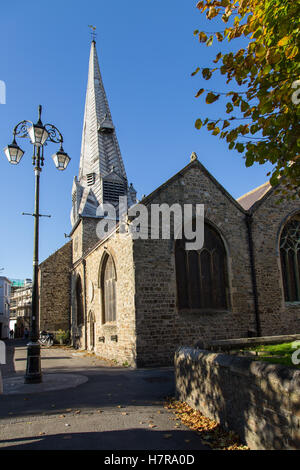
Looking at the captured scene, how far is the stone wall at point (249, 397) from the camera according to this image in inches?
139

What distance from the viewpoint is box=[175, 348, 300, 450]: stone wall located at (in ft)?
11.6

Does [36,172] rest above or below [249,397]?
above

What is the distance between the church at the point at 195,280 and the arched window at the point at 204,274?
4 cm

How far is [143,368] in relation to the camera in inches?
463

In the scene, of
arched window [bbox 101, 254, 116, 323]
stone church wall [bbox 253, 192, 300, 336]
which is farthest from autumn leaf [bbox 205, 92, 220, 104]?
stone church wall [bbox 253, 192, 300, 336]

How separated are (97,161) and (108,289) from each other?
15532mm

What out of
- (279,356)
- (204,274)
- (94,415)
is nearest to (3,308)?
(204,274)

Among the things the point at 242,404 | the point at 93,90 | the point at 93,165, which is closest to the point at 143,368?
the point at 242,404

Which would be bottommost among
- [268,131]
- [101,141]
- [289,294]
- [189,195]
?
[289,294]

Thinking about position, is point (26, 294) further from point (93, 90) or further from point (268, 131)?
point (268, 131)

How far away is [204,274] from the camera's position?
14.1 metres

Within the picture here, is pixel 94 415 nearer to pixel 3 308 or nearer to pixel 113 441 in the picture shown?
pixel 113 441

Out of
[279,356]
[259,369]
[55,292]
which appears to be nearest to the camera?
[259,369]
